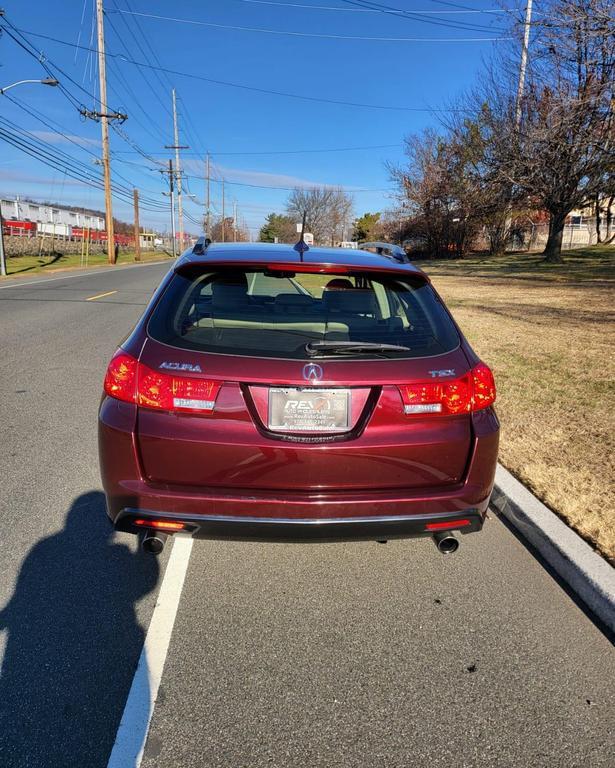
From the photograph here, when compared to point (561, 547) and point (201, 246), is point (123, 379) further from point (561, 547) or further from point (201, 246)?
point (561, 547)

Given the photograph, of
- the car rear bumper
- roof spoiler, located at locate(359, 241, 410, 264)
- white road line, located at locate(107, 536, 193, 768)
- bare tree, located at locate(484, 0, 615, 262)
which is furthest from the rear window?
bare tree, located at locate(484, 0, 615, 262)

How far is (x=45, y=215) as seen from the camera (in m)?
114

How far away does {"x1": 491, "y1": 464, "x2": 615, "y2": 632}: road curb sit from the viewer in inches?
106

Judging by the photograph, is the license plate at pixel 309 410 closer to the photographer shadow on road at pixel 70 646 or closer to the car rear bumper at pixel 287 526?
the car rear bumper at pixel 287 526

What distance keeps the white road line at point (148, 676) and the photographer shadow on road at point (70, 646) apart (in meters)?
0.04

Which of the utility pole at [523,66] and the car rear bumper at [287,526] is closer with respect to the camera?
the car rear bumper at [287,526]

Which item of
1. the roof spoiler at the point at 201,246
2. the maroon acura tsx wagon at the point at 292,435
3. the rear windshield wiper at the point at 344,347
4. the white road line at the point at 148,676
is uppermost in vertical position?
the roof spoiler at the point at 201,246

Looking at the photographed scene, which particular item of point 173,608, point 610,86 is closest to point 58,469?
point 173,608

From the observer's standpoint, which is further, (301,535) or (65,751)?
(301,535)

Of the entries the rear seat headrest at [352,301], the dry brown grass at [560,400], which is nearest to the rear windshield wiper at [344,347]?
the rear seat headrest at [352,301]

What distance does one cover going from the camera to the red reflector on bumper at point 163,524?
2.43 meters

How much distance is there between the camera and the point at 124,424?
7.97 ft

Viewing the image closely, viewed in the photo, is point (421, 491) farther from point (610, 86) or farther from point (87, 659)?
point (610, 86)

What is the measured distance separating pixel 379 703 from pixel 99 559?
1700 millimetres
